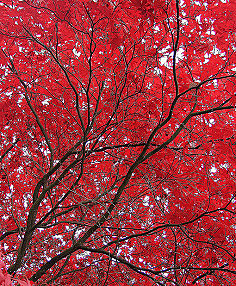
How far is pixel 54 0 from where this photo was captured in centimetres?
253

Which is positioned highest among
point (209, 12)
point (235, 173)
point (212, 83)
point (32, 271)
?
point (209, 12)

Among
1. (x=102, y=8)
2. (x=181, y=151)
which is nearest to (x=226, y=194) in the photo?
(x=181, y=151)

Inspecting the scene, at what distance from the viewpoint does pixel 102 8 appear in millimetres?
2283

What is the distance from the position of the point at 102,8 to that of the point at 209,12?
1945 mm

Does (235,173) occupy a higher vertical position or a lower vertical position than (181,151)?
higher

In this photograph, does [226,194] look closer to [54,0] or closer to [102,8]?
[102,8]

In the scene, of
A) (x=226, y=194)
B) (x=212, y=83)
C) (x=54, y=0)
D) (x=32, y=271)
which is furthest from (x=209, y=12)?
(x=32, y=271)

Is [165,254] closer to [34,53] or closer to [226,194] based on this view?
[226,194]

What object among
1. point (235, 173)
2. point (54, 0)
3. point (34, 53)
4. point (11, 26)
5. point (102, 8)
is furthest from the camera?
point (34, 53)

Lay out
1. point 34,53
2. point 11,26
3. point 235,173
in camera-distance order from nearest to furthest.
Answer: point 11,26, point 235,173, point 34,53

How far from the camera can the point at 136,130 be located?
144 inches

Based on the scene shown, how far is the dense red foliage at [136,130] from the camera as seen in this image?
288cm

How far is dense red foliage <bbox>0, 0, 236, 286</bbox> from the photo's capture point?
2.88 metres

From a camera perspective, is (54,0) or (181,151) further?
(181,151)
